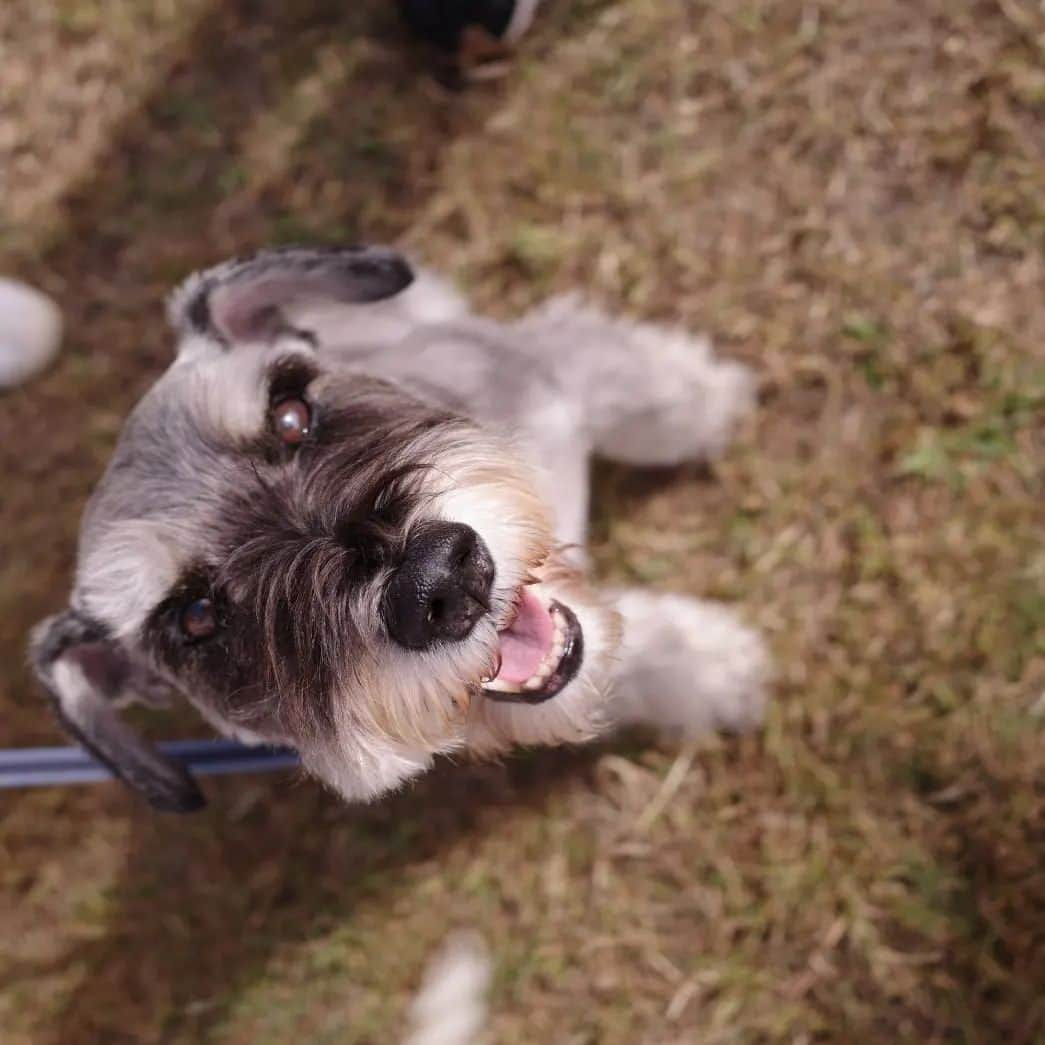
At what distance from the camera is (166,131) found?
170 inches

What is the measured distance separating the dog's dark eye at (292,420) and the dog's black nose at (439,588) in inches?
27.0

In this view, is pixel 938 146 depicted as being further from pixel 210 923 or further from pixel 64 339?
pixel 210 923

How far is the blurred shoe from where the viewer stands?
12.1 ft

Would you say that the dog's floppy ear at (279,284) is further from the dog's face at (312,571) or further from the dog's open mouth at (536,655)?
the dog's open mouth at (536,655)

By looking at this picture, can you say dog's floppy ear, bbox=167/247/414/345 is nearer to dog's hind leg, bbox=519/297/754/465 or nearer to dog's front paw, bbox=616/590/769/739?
dog's hind leg, bbox=519/297/754/465

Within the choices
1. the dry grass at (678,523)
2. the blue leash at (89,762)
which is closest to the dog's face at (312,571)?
the blue leash at (89,762)

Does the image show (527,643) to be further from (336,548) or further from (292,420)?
(292,420)

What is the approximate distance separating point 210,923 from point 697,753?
6.83ft

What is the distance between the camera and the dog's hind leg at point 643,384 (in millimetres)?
3412

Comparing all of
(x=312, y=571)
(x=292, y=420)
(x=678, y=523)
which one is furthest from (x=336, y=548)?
(x=678, y=523)

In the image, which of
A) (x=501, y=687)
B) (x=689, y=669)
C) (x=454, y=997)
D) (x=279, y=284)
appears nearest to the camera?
Answer: (x=501, y=687)

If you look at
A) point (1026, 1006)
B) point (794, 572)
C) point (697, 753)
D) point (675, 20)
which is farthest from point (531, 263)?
point (1026, 1006)

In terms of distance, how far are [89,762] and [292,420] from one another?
5.92 feet

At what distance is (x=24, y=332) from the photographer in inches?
162
